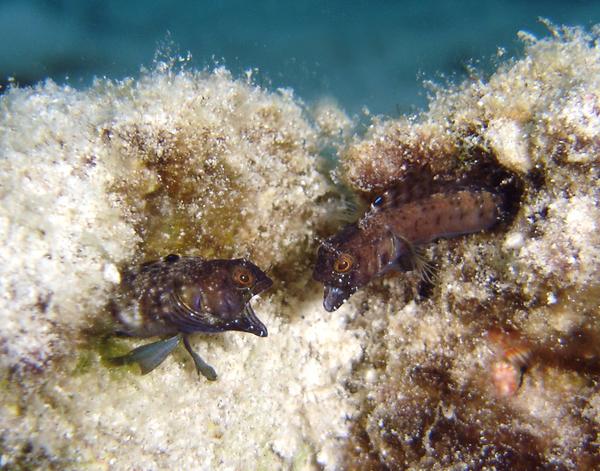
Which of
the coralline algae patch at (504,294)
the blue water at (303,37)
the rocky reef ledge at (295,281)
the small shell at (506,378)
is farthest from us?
the blue water at (303,37)

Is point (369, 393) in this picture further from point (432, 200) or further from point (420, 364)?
point (432, 200)

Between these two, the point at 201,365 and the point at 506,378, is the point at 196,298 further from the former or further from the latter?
the point at 506,378

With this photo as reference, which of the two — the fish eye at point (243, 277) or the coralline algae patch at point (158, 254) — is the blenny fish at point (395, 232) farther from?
the fish eye at point (243, 277)

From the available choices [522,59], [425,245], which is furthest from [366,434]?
[522,59]

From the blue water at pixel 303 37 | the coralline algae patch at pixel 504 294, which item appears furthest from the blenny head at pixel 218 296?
the blue water at pixel 303 37

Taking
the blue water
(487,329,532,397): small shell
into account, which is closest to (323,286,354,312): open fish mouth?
(487,329,532,397): small shell
